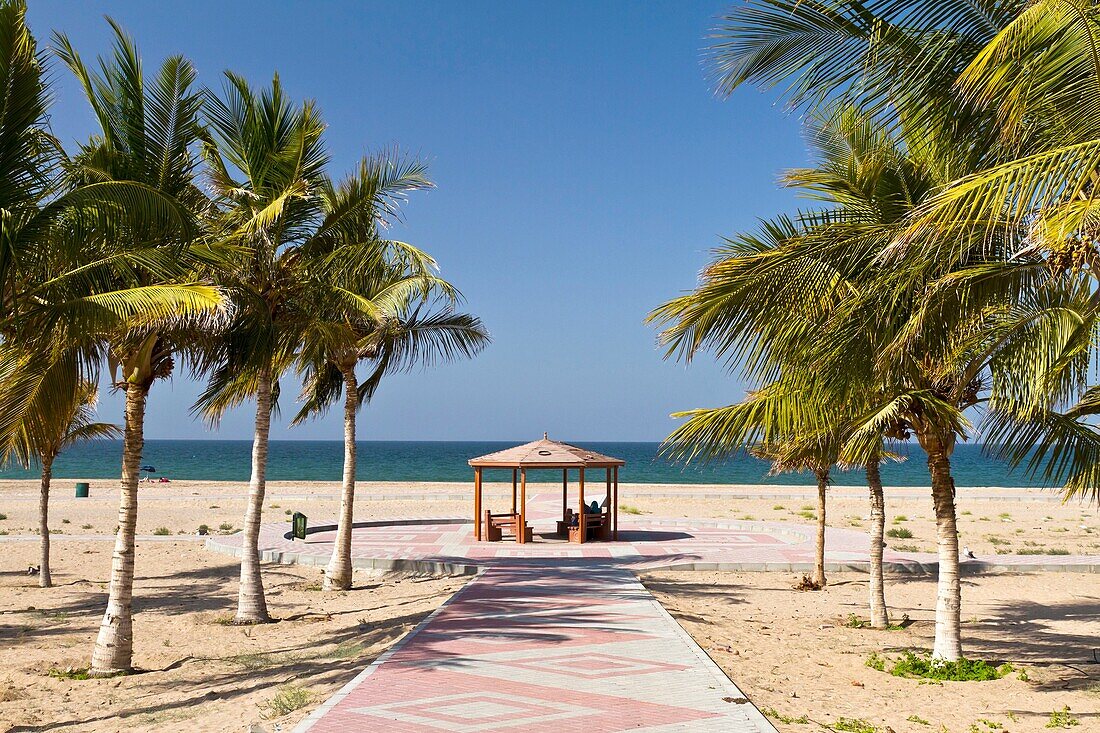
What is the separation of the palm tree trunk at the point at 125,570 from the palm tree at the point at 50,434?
0.57m

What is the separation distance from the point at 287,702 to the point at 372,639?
3202mm

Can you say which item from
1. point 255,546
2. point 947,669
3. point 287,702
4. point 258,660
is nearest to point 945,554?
point 947,669

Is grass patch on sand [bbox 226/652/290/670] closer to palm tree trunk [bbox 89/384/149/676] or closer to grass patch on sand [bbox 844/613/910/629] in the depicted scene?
→ palm tree trunk [bbox 89/384/149/676]

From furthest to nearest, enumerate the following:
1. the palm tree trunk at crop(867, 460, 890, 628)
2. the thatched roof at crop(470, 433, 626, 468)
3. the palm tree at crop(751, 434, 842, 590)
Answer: the thatched roof at crop(470, 433, 626, 468) → the palm tree at crop(751, 434, 842, 590) → the palm tree trunk at crop(867, 460, 890, 628)

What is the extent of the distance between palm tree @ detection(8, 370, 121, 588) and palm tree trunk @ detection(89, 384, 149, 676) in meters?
0.57

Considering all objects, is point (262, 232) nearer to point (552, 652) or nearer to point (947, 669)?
point (552, 652)

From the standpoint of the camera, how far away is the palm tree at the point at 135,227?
802 centimetres

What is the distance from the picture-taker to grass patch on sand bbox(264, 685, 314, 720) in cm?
667

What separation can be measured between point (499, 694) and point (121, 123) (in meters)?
6.80

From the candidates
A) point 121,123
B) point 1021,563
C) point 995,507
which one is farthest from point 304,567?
point 995,507

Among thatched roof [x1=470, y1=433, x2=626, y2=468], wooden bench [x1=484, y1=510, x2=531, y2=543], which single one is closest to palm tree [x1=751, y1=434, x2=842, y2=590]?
thatched roof [x1=470, y1=433, x2=626, y2=468]

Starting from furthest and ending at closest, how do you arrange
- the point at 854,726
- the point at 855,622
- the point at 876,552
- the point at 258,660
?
the point at 855,622
the point at 876,552
the point at 258,660
the point at 854,726

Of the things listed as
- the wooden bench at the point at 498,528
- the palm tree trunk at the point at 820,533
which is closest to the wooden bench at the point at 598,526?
the wooden bench at the point at 498,528

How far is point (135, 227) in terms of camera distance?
7711 mm
